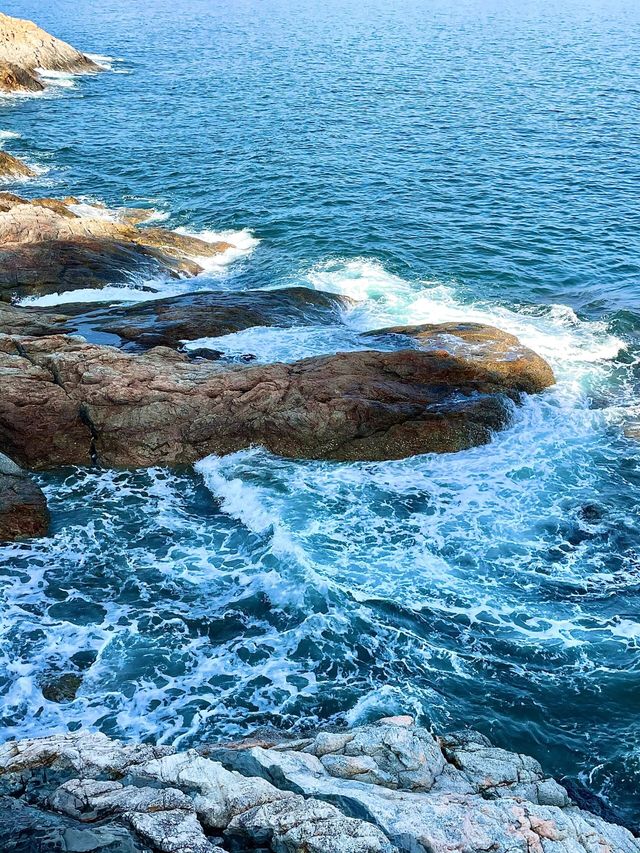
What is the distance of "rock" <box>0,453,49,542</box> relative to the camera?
58.0 feet

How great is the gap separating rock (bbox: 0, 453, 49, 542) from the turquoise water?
17.7 inches

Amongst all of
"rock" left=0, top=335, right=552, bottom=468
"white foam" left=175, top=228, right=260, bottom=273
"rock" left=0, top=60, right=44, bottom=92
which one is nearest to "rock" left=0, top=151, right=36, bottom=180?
"white foam" left=175, top=228, right=260, bottom=273

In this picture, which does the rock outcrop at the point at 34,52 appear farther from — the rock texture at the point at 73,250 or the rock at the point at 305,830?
the rock at the point at 305,830

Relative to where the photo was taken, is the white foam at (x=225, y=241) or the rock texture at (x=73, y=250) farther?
the white foam at (x=225, y=241)

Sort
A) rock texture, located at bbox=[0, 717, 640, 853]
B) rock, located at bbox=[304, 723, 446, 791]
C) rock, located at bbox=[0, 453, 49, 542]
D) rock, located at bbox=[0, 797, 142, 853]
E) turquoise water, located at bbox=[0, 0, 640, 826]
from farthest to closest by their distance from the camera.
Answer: rock, located at bbox=[0, 453, 49, 542] < turquoise water, located at bbox=[0, 0, 640, 826] < rock, located at bbox=[304, 723, 446, 791] < rock texture, located at bbox=[0, 717, 640, 853] < rock, located at bbox=[0, 797, 142, 853]

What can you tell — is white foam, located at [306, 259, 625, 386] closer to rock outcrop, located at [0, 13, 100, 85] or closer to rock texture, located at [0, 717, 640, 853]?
rock texture, located at [0, 717, 640, 853]

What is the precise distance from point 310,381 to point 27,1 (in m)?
117

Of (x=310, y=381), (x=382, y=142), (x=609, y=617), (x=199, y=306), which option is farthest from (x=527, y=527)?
(x=382, y=142)

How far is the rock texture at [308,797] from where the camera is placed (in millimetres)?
9242

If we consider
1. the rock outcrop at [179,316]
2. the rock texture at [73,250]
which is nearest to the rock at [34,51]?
the rock texture at [73,250]

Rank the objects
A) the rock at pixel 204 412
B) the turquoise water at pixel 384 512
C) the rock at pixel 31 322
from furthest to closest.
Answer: the rock at pixel 31 322
the rock at pixel 204 412
the turquoise water at pixel 384 512

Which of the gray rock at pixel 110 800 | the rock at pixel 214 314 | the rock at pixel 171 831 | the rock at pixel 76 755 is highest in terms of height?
the rock at pixel 214 314

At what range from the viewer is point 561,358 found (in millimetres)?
26391

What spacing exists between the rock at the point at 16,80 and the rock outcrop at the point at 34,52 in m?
1.43
